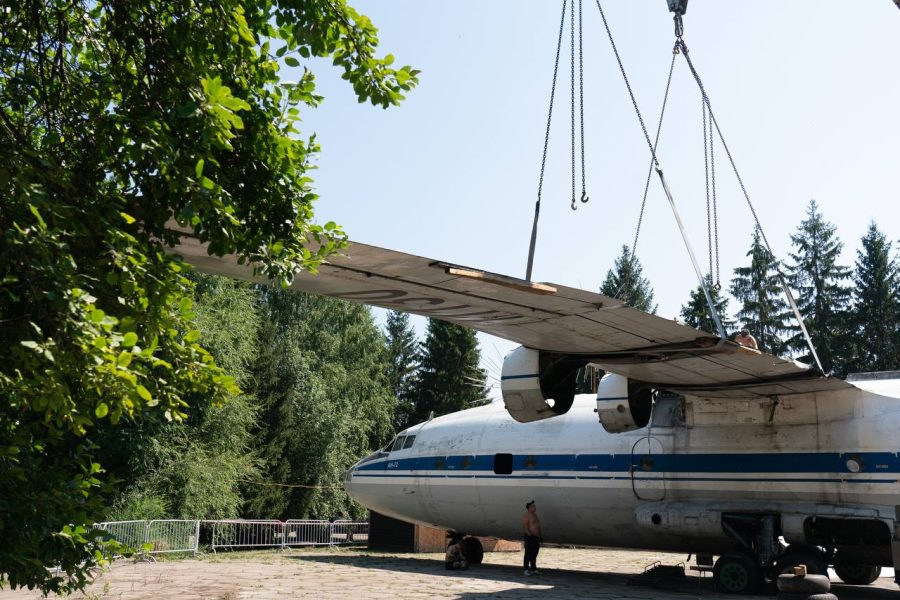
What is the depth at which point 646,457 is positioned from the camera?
47.8 feet

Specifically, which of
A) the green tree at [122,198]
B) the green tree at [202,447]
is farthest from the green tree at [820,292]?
the green tree at [122,198]

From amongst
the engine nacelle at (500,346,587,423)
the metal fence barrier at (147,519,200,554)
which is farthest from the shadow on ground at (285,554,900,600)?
the metal fence barrier at (147,519,200,554)

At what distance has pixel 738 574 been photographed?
13.1m

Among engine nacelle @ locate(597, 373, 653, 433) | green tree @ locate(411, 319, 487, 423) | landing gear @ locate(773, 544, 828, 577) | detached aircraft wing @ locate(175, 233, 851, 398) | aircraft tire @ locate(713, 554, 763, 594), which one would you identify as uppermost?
green tree @ locate(411, 319, 487, 423)

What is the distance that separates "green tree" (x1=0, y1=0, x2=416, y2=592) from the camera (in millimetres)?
4254

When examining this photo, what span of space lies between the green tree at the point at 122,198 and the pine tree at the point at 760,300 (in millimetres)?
52651

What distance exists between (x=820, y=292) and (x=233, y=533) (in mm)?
42651

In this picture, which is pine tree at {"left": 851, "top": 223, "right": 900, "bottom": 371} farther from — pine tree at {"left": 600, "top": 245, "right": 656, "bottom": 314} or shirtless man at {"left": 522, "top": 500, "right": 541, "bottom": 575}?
shirtless man at {"left": 522, "top": 500, "right": 541, "bottom": 575}

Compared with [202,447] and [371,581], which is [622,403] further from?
[202,447]

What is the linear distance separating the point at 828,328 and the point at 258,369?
35536 millimetres

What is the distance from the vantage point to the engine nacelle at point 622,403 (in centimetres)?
1311

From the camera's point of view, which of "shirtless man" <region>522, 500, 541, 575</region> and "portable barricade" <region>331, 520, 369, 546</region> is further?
"portable barricade" <region>331, 520, 369, 546</region>

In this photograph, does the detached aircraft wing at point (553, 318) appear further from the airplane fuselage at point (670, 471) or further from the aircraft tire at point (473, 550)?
the aircraft tire at point (473, 550)

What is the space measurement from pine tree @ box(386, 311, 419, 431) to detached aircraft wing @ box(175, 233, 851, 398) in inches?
1754
